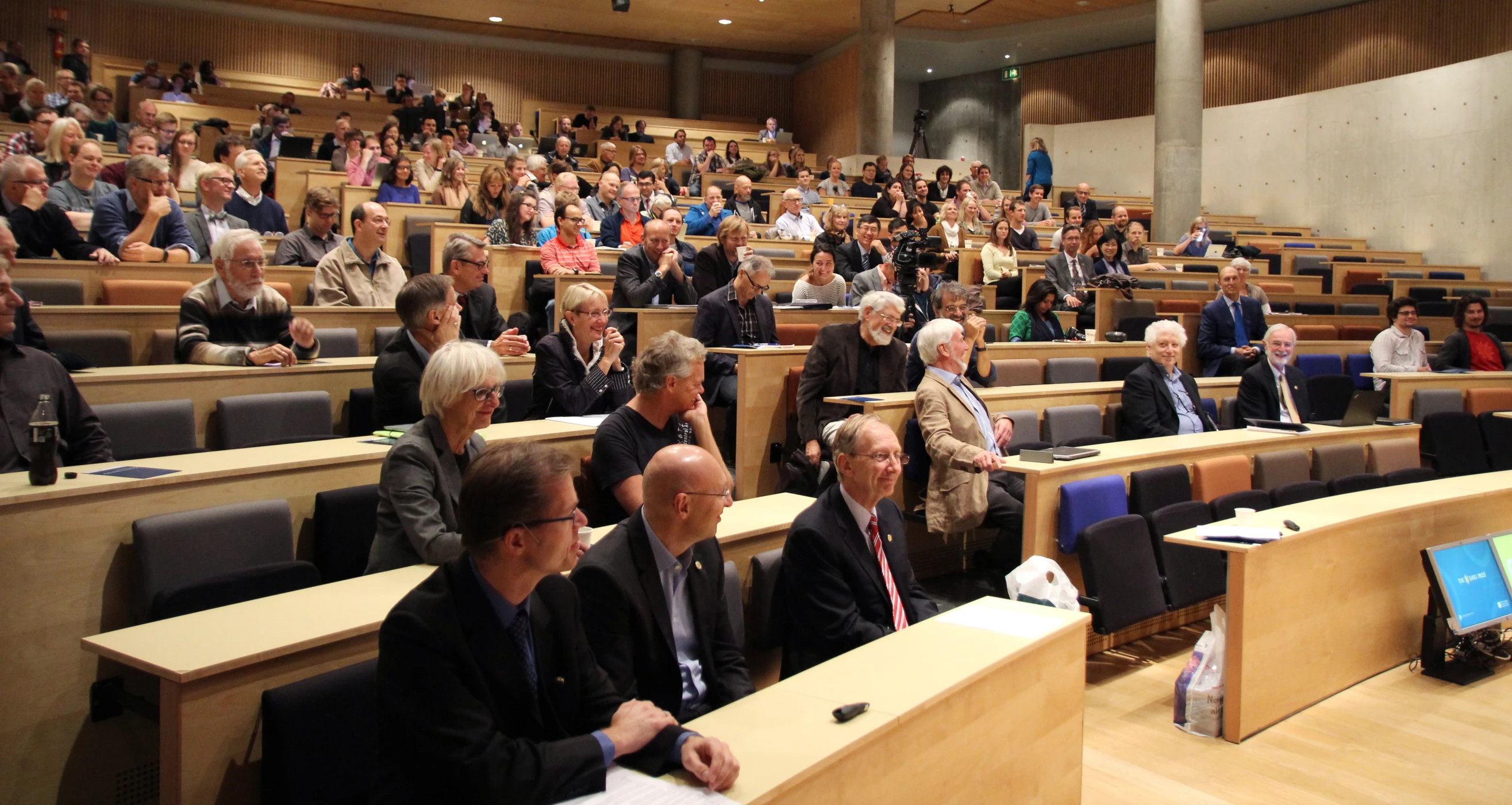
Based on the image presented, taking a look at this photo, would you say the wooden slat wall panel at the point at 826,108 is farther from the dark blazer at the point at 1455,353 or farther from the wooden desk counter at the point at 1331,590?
the wooden desk counter at the point at 1331,590

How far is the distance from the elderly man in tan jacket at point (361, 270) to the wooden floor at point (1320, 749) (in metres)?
3.15

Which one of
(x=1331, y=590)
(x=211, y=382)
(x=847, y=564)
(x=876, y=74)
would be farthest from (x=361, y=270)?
(x=876, y=74)

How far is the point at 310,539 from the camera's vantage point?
8.31 ft

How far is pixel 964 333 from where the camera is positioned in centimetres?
440

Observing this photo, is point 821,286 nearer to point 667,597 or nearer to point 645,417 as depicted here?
point 645,417

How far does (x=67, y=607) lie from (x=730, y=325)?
9.59ft

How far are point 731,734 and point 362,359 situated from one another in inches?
101

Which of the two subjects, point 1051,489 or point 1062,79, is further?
point 1062,79

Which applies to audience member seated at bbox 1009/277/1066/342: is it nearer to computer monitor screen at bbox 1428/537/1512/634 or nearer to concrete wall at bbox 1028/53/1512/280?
computer monitor screen at bbox 1428/537/1512/634

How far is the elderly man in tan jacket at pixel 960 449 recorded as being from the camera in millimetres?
3643

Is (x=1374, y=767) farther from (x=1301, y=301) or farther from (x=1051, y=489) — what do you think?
(x=1301, y=301)

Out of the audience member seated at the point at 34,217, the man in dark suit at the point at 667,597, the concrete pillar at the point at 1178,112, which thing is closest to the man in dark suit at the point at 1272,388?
the man in dark suit at the point at 667,597

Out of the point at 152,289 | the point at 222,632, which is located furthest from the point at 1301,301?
the point at 222,632

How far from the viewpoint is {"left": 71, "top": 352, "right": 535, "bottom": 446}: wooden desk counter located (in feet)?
9.68
